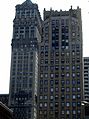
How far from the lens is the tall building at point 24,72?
174m

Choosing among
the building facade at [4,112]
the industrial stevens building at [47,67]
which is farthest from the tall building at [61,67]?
the building facade at [4,112]

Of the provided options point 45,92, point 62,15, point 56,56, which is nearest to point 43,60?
point 56,56

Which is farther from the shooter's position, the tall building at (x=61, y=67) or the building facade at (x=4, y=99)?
the building facade at (x=4, y=99)

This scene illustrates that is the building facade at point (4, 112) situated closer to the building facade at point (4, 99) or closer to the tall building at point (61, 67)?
the tall building at point (61, 67)

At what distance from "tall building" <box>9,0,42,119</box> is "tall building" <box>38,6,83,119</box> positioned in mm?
6656

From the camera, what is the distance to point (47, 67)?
171 meters

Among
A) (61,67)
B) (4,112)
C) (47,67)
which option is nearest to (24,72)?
(47,67)

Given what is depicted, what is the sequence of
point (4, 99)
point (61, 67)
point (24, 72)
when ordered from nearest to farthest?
1. point (61, 67)
2. point (24, 72)
3. point (4, 99)

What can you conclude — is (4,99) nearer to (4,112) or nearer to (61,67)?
(61,67)

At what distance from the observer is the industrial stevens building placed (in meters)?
163

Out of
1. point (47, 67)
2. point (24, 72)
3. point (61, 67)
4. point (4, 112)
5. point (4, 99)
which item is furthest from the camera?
point (4, 99)

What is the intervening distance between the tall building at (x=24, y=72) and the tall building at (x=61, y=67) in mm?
6656

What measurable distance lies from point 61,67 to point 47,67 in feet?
24.9

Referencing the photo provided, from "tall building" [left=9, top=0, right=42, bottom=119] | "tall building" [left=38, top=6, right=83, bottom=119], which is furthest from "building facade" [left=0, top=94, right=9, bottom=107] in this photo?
"tall building" [left=38, top=6, right=83, bottom=119]
